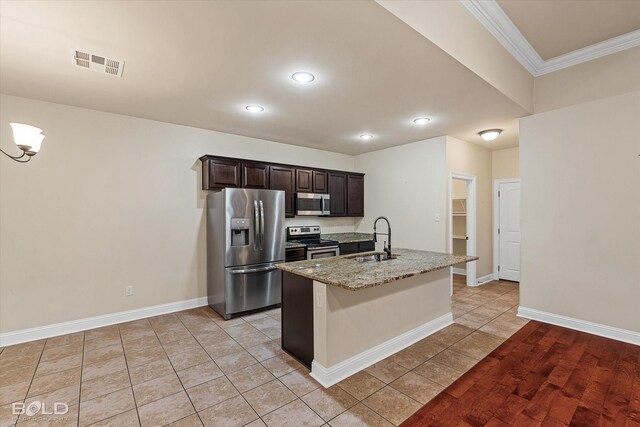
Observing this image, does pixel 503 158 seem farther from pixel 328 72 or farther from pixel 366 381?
Answer: pixel 366 381

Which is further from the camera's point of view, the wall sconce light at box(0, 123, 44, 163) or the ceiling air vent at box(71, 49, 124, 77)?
the ceiling air vent at box(71, 49, 124, 77)

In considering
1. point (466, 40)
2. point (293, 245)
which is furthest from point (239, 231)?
point (466, 40)

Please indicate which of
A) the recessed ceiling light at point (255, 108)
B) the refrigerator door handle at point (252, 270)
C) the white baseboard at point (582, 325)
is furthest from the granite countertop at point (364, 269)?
the recessed ceiling light at point (255, 108)

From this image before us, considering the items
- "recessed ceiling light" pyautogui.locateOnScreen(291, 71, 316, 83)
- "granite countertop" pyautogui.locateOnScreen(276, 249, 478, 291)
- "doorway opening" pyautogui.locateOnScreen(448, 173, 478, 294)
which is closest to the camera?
"granite countertop" pyautogui.locateOnScreen(276, 249, 478, 291)

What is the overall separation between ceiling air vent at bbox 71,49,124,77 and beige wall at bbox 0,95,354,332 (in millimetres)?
1364

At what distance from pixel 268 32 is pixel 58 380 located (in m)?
3.30

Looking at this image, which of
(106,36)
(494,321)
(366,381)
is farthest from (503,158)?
(106,36)

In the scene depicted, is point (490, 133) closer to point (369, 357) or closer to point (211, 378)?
point (369, 357)

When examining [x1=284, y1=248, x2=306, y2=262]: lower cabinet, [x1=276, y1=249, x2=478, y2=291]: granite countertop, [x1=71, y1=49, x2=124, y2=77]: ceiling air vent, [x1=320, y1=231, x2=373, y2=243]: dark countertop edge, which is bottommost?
[x1=284, y1=248, x2=306, y2=262]: lower cabinet

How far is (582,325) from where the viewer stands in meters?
3.38

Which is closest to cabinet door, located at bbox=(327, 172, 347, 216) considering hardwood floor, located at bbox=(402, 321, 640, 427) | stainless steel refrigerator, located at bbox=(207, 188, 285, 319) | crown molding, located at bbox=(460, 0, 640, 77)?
stainless steel refrigerator, located at bbox=(207, 188, 285, 319)

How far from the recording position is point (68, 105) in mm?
3416

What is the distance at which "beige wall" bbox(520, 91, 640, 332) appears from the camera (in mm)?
3098

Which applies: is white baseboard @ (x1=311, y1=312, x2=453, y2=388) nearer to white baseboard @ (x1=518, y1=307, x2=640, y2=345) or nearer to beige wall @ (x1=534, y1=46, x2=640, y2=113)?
white baseboard @ (x1=518, y1=307, x2=640, y2=345)
